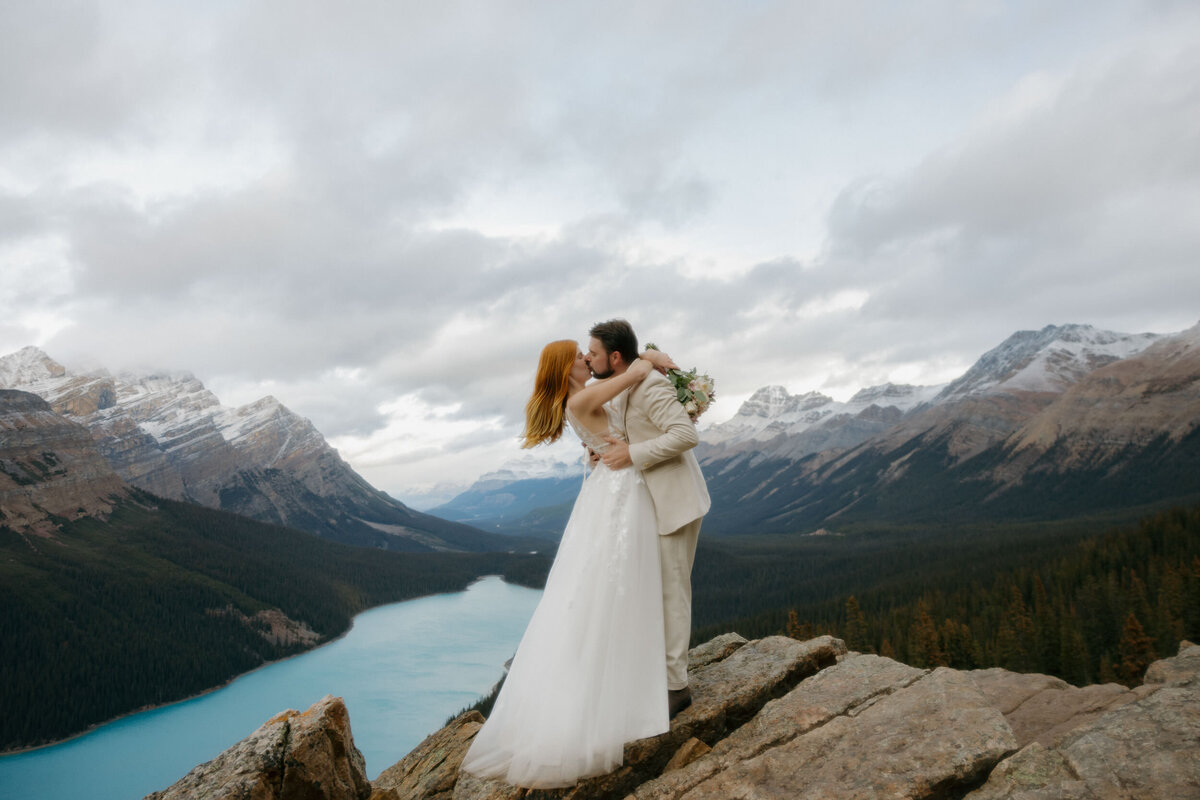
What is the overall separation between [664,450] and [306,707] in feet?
310

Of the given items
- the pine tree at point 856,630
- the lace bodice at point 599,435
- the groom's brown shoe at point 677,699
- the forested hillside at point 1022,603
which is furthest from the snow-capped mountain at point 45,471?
the groom's brown shoe at point 677,699

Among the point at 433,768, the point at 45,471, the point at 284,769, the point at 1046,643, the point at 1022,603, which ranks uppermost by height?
the point at 45,471

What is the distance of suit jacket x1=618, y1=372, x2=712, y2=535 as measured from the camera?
5656 mm

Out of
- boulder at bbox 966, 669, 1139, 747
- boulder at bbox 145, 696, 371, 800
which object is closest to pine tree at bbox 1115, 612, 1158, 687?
boulder at bbox 966, 669, 1139, 747

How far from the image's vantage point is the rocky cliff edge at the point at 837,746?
4.34 meters

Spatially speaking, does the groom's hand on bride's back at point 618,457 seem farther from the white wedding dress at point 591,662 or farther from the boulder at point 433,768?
the boulder at point 433,768

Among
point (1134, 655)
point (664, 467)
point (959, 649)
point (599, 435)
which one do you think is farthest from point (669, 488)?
point (1134, 655)

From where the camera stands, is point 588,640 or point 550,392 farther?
point 550,392

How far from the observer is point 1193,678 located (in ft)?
17.5

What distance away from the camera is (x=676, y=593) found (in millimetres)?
5957

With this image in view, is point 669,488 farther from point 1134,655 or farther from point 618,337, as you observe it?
point 1134,655

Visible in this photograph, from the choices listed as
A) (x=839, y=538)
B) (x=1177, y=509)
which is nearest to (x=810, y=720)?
(x=1177, y=509)

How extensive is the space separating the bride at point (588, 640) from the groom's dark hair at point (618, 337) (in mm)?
163

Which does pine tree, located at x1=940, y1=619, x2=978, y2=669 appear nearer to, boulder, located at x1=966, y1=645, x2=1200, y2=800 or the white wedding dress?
boulder, located at x1=966, y1=645, x2=1200, y2=800
